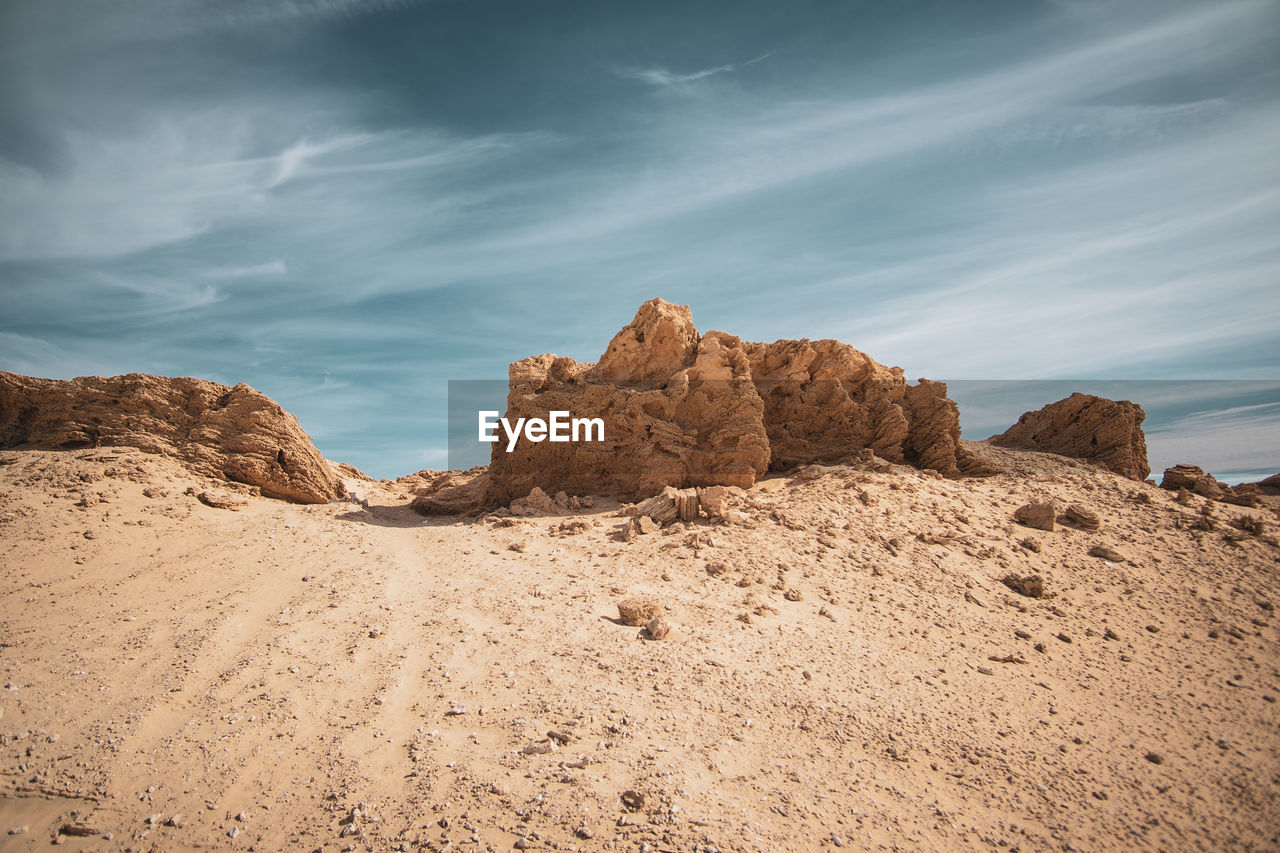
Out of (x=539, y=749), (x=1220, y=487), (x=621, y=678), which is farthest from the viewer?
(x=1220, y=487)

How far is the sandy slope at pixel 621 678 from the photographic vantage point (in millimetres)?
5059

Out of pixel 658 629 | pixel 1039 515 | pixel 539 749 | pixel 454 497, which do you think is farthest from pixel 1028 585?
pixel 454 497

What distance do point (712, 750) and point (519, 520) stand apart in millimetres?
6256

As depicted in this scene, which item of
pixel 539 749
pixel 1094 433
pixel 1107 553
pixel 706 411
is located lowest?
pixel 539 749

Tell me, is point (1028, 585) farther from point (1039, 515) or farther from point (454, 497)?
point (454, 497)

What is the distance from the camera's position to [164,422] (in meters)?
11.1

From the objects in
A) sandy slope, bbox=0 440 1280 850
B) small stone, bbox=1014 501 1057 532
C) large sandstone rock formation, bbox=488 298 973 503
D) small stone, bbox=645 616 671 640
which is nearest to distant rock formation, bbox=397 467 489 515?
large sandstone rock formation, bbox=488 298 973 503

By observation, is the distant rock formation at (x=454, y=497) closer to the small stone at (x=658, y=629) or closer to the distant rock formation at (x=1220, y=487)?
the small stone at (x=658, y=629)

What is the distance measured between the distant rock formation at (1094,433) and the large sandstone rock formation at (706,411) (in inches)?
129

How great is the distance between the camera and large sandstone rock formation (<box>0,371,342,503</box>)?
35.6ft

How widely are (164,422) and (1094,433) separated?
17.9 m

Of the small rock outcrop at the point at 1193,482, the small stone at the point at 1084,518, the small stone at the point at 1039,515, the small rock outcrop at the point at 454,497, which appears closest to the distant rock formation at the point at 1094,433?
the small rock outcrop at the point at 1193,482

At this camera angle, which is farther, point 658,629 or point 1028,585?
point 1028,585

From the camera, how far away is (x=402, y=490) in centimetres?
1603
